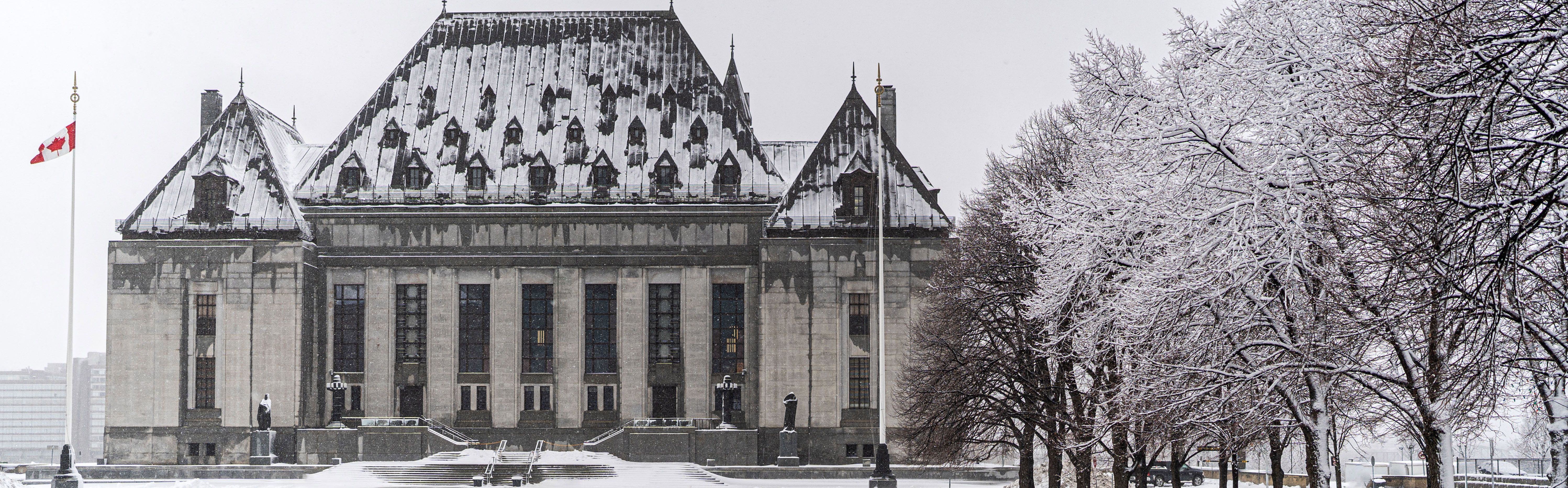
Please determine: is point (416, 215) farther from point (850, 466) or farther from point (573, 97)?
point (850, 466)

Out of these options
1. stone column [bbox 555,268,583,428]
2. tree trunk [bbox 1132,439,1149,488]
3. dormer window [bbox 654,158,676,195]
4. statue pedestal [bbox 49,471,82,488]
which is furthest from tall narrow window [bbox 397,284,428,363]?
tree trunk [bbox 1132,439,1149,488]

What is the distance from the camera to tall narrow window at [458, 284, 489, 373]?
60.6 m

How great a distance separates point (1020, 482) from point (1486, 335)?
21352 millimetres

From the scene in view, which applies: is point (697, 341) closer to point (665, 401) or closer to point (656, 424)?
point (665, 401)

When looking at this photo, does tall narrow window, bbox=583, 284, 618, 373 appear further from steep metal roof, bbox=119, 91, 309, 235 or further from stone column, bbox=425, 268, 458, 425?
steep metal roof, bbox=119, 91, 309, 235

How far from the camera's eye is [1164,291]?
17.7 m

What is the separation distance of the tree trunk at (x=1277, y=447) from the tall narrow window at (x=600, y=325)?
37700 millimetres

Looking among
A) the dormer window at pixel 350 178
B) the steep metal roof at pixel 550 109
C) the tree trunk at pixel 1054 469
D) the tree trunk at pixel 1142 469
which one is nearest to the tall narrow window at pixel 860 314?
the steep metal roof at pixel 550 109

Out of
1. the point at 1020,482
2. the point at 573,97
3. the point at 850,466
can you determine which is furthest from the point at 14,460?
the point at 1020,482

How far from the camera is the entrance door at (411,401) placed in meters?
60.2

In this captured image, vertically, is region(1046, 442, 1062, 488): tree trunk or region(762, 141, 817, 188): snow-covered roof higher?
region(762, 141, 817, 188): snow-covered roof

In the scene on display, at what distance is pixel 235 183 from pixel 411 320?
1059 cm

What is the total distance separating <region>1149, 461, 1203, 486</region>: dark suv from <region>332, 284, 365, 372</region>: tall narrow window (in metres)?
35.0

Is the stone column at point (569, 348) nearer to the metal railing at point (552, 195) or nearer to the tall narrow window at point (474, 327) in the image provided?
the tall narrow window at point (474, 327)
